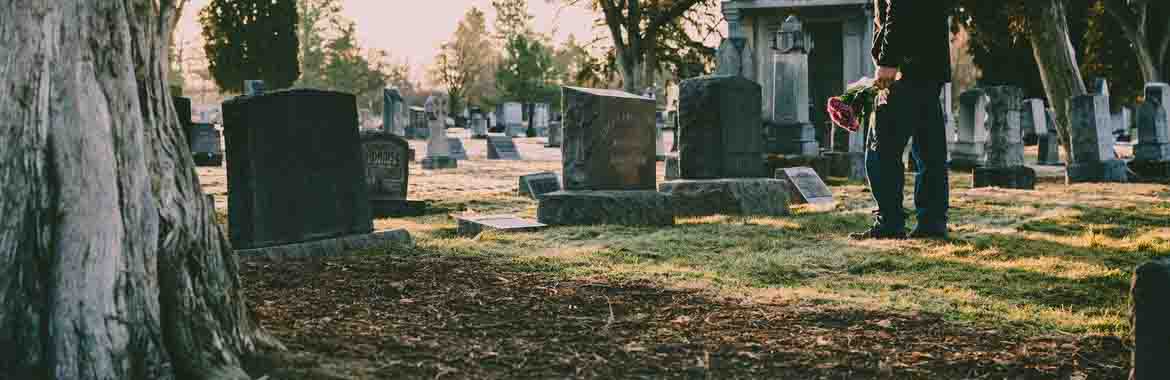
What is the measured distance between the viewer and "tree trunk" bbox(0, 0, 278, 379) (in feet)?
9.46

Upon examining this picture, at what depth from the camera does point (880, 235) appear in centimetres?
709

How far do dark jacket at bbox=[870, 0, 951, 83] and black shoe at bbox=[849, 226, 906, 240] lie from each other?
3.46 ft

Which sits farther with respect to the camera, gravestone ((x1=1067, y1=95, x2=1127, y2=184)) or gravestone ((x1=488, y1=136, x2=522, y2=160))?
gravestone ((x1=488, y1=136, x2=522, y2=160))

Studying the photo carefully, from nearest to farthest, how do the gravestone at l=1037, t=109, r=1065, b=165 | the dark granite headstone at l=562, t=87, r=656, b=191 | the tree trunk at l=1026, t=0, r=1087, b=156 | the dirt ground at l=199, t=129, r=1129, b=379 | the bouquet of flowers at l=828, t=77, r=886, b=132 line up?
the dirt ground at l=199, t=129, r=1129, b=379
the bouquet of flowers at l=828, t=77, r=886, b=132
the dark granite headstone at l=562, t=87, r=656, b=191
the tree trunk at l=1026, t=0, r=1087, b=156
the gravestone at l=1037, t=109, r=1065, b=165

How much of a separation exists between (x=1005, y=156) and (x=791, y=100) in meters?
3.76

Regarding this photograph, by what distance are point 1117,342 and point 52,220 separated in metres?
3.70

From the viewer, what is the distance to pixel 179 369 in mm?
3145

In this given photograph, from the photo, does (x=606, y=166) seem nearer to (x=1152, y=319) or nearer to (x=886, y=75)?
(x=886, y=75)

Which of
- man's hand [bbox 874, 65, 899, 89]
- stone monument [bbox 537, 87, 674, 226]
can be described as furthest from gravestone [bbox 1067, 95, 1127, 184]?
man's hand [bbox 874, 65, 899, 89]

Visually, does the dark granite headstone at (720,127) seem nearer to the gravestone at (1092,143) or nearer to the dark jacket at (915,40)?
the dark jacket at (915,40)

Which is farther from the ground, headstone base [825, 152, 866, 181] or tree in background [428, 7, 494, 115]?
tree in background [428, 7, 494, 115]

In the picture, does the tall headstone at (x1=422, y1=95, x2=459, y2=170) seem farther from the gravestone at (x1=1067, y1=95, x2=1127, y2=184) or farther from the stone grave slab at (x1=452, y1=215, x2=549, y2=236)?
the stone grave slab at (x1=452, y1=215, x2=549, y2=236)

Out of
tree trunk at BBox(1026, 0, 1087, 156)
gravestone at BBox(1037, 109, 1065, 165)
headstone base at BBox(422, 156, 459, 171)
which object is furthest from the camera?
headstone base at BBox(422, 156, 459, 171)

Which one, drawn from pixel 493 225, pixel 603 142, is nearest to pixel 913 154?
pixel 603 142
